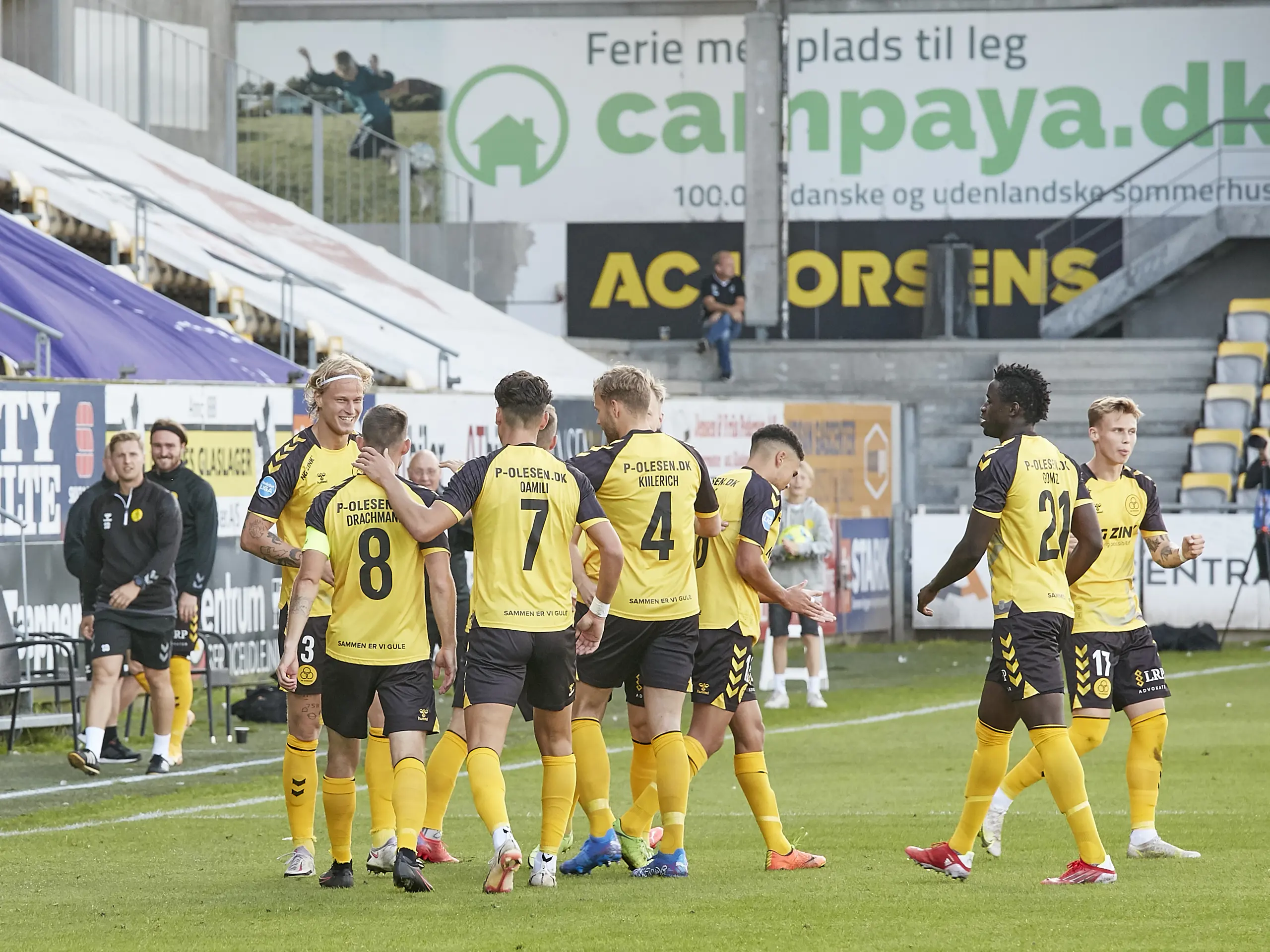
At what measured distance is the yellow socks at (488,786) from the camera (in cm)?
770

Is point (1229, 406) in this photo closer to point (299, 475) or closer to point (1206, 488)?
point (1206, 488)

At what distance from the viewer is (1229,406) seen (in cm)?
2778

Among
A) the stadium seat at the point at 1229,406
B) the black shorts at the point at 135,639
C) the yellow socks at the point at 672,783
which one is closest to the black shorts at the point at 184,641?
the black shorts at the point at 135,639

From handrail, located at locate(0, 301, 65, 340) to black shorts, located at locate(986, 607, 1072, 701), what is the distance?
10520 millimetres

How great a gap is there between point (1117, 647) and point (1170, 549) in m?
0.72

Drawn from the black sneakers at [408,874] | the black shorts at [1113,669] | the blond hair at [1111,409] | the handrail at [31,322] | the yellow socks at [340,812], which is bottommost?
the black sneakers at [408,874]

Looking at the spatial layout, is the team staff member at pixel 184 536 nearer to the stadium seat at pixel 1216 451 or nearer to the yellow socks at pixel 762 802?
the yellow socks at pixel 762 802

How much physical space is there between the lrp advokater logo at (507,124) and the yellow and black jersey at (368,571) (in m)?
25.1

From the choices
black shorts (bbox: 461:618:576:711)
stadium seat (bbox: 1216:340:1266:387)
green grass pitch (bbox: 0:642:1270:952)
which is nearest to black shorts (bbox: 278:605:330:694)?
black shorts (bbox: 461:618:576:711)

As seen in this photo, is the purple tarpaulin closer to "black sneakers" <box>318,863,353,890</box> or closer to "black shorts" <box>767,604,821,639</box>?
"black shorts" <box>767,604,821,639</box>

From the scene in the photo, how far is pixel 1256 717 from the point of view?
51.4ft

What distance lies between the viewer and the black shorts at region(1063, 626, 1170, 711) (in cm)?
920

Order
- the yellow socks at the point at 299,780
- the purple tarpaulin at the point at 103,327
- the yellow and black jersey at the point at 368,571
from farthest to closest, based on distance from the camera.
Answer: the purple tarpaulin at the point at 103,327 → the yellow socks at the point at 299,780 → the yellow and black jersey at the point at 368,571

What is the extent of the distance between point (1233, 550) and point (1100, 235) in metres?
10.4
